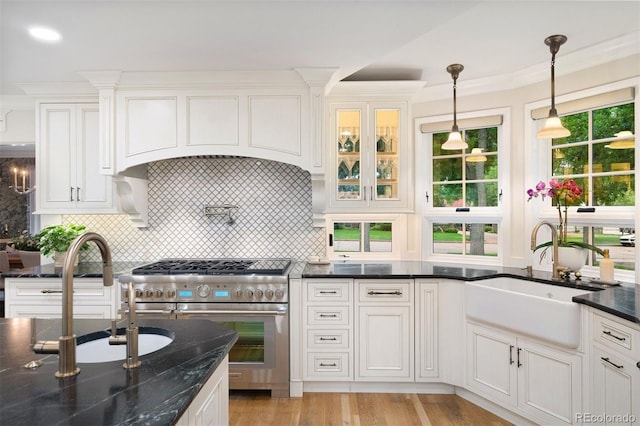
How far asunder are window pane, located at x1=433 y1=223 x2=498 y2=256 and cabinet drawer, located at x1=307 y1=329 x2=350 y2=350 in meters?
1.20

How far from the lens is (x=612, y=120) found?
2592mm

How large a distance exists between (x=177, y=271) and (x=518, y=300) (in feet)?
7.71

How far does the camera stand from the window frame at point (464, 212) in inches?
122

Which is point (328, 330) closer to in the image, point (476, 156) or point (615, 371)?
point (615, 371)

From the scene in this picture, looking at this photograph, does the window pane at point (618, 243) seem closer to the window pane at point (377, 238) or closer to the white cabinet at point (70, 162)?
the window pane at point (377, 238)

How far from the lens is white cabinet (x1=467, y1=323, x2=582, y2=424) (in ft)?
6.86

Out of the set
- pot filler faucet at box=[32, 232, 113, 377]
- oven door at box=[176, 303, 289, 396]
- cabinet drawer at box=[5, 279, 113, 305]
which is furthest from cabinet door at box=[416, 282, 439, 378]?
cabinet drawer at box=[5, 279, 113, 305]

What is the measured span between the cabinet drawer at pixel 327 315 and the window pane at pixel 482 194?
1.47 meters

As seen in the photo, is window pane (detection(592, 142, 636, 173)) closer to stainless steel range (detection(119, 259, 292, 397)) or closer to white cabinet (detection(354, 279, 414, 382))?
white cabinet (detection(354, 279, 414, 382))

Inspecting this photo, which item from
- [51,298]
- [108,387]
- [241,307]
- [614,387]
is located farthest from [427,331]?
[51,298]

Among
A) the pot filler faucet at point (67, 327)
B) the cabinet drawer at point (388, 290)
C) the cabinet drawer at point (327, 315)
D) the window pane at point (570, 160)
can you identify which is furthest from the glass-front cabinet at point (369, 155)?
the pot filler faucet at point (67, 327)

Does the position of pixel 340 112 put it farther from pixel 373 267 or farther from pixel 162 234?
pixel 162 234

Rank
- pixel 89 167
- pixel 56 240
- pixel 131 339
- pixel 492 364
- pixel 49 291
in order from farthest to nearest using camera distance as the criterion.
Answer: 1. pixel 89 167
2. pixel 56 240
3. pixel 49 291
4. pixel 492 364
5. pixel 131 339

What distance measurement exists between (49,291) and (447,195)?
3377mm
